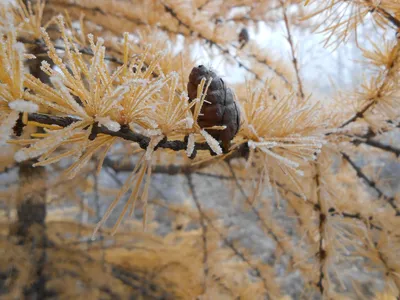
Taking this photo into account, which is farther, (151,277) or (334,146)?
(151,277)

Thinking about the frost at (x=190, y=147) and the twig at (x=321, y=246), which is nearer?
the frost at (x=190, y=147)

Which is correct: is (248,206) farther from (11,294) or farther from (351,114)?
(11,294)

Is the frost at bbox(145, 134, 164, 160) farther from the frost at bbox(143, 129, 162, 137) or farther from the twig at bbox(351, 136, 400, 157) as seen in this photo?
the twig at bbox(351, 136, 400, 157)

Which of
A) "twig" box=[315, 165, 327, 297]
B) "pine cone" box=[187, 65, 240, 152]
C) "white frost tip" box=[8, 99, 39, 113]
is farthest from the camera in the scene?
"twig" box=[315, 165, 327, 297]

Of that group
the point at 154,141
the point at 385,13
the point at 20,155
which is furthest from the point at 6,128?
the point at 385,13

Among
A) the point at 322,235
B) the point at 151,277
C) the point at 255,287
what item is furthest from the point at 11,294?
the point at 322,235

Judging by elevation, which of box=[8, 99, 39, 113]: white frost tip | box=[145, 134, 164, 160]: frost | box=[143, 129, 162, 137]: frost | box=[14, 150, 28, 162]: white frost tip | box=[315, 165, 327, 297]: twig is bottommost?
box=[315, 165, 327, 297]: twig

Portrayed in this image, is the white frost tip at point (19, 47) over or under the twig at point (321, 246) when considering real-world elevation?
over

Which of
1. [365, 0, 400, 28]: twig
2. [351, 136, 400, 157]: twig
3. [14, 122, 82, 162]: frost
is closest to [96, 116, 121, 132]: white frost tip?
[14, 122, 82, 162]: frost

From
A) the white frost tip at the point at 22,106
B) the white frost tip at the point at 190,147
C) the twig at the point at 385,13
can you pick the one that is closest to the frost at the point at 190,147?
the white frost tip at the point at 190,147

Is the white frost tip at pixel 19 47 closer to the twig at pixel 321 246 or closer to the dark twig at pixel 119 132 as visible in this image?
the dark twig at pixel 119 132

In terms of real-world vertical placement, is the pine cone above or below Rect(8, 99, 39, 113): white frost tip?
above
